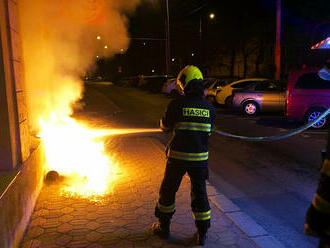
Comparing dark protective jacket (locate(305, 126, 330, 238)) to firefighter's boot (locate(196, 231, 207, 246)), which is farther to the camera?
firefighter's boot (locate(196, 231, 207, 246))

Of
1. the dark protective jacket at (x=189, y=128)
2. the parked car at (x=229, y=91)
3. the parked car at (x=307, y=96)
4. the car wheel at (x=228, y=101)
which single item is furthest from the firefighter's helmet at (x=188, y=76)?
the car wheel at (x=228, y=101)

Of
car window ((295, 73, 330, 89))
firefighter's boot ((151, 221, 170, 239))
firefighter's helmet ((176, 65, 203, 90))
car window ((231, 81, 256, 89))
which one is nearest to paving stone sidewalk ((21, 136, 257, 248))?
firefighter's boot ((151, 221, 170, 239))

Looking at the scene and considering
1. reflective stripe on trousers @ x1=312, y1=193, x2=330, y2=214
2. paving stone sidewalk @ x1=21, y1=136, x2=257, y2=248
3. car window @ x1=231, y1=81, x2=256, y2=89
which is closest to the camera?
reflective stripe on trousers @ x1=312, y1=193, x2=330, y2=214

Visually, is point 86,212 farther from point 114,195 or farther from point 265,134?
point 265,134

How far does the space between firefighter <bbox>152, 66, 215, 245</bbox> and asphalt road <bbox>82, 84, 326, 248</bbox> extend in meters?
1.20

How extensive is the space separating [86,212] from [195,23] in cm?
3160

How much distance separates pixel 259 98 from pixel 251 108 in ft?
1.85

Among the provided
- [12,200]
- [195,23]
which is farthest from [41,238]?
A: [195,23]

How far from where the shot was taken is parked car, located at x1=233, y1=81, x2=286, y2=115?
1457cm

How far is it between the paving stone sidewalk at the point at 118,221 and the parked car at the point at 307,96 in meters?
6.76

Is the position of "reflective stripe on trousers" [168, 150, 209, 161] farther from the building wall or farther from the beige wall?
the beige wall

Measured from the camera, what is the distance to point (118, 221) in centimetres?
431

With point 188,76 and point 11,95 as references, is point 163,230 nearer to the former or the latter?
point 188,76

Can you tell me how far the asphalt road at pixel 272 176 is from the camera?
4.59 m
